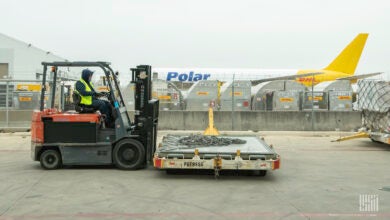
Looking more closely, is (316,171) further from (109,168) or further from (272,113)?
(272,113)

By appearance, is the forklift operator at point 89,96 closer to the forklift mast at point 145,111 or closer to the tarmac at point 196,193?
the forklift mast at point 145,111

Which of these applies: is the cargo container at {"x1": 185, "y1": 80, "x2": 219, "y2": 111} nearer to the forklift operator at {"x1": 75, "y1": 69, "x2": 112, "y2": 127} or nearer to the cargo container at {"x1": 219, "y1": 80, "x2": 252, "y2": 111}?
the cargo container at {"x1": 219, "y1": 80, "x2": 252, "y2": 111}

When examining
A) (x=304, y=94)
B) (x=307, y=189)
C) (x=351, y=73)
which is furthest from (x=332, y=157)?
(x=351, y=73)

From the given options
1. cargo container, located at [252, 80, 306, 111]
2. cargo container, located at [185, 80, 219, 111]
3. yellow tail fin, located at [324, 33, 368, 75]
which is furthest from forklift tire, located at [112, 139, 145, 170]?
yellow tail fin, located at [324, 33, 368, 75]

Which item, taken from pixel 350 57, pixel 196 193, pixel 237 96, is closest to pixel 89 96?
pixel 196 193

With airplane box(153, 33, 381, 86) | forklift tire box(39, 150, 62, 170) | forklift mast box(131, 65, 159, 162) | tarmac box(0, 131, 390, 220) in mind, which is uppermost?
airplane box(153, 33, 381, 86)

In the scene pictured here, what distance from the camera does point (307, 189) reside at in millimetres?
8188

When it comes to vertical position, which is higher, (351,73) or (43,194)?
(351,73)

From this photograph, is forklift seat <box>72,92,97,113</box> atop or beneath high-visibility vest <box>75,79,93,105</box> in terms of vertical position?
beneath

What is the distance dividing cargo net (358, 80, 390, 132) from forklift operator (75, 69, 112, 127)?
27.0ft

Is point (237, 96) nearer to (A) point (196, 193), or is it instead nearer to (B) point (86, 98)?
(B) point (86, 98)

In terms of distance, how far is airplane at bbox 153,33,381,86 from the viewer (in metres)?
33.6

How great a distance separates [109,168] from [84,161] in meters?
0.58

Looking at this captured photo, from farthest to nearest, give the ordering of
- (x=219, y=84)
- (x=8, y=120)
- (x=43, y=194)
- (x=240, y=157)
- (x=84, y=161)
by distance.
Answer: (x=219, y=84)
(x=8, y=120)
(x=84, y=161)
(x=240, y=157)
(x=43, y=194)
